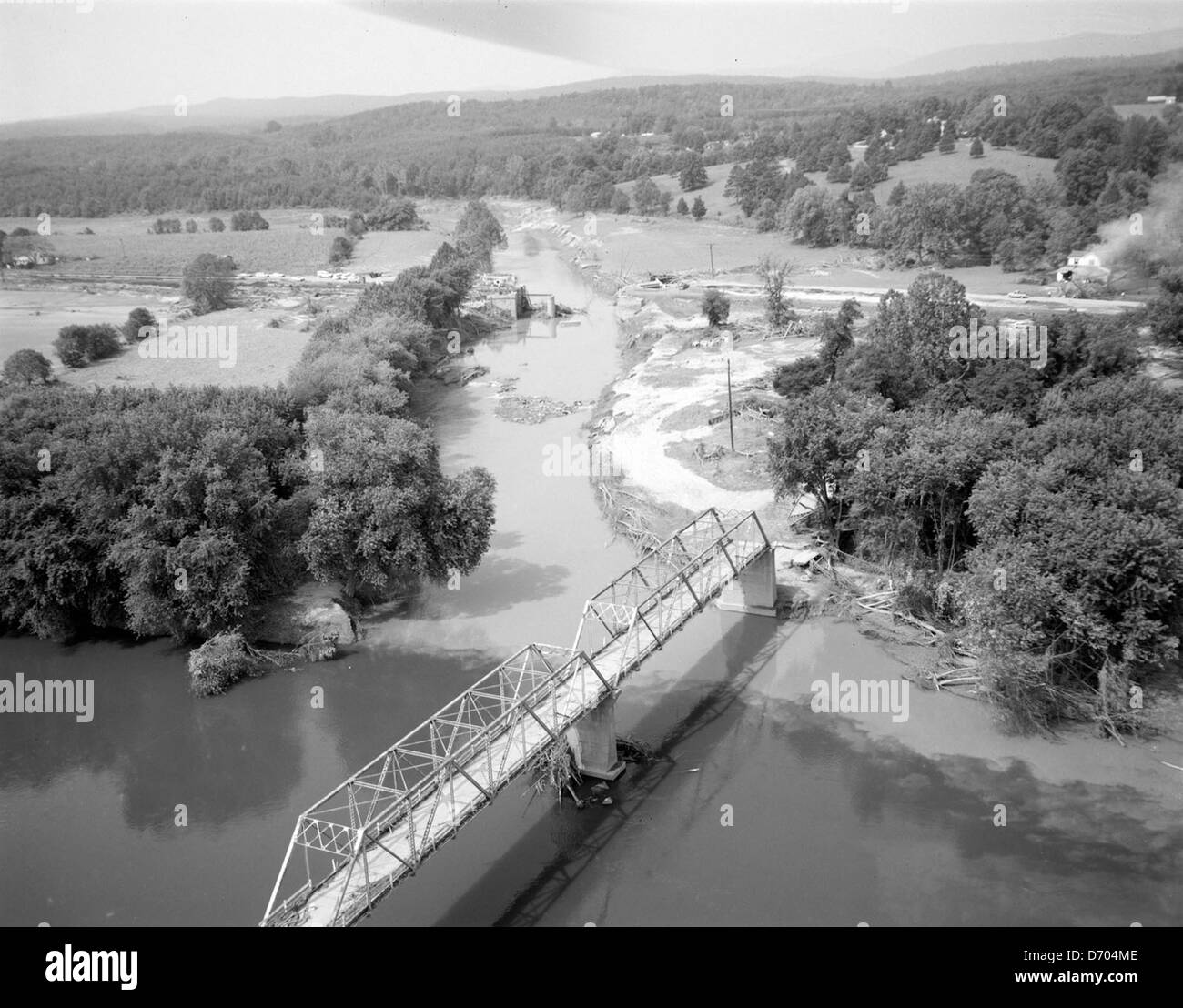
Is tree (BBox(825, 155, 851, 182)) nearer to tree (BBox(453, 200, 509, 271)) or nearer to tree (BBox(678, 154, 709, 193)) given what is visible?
tree (BBox(678, 154, 709, 193))

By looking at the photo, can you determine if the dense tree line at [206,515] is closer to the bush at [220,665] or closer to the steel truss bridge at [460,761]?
the bush at [220,665]

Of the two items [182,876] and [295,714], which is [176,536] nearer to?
[295,714]

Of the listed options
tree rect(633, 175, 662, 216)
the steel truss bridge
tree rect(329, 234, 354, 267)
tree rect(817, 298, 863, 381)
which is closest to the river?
the steel truss bridge

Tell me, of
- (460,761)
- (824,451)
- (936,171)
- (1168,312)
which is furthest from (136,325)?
(936,171)

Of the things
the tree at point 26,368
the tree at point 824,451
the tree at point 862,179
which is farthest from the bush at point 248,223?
the tree at point 824,451

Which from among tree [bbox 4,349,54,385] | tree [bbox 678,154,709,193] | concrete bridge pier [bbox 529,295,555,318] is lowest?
tree [bbox 4,349,54,385]
